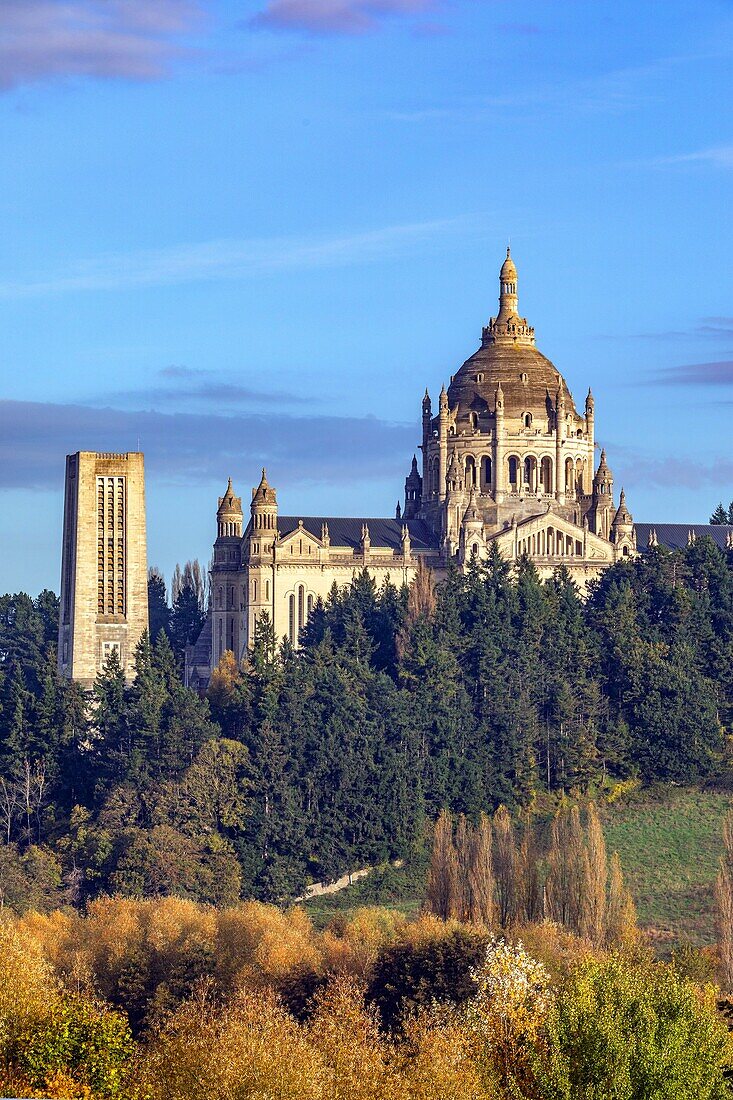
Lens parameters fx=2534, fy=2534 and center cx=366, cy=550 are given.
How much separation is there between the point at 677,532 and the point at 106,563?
40780 millimetres

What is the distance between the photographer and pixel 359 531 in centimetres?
13050

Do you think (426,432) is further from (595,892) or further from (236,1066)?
(236,1066)

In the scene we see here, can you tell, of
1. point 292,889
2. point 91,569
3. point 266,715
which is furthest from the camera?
point 91,569

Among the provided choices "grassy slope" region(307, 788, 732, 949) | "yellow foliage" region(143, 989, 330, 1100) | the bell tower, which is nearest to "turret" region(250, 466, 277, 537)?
the bell tower

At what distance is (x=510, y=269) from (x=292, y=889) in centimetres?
5988

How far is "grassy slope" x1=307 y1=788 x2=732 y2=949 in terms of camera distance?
85688 mm

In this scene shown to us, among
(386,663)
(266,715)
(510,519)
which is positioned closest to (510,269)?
(510,519)

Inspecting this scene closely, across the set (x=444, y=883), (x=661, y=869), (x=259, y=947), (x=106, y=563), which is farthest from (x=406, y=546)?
(x=259, y=947)

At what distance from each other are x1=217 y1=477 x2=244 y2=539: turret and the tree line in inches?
413

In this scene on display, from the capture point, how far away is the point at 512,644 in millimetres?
110750

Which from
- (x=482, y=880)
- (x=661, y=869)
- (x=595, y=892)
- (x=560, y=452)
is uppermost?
(x=560, y=452)

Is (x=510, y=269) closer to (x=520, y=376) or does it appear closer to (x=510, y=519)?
(x=520, y=376)

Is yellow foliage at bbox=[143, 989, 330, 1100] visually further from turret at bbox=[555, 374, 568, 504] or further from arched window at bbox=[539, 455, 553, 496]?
arched window at bbox=[539, 455, 553, 496]

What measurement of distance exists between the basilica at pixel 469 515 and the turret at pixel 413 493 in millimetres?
77
